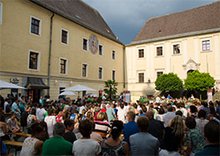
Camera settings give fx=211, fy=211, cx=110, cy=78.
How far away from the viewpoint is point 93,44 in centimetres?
2700

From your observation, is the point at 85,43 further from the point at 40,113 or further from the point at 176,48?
the point at 40,113

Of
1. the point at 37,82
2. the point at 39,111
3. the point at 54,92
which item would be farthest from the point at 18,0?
the point at 39,111

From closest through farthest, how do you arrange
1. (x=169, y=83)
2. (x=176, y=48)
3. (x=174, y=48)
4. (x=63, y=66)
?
(x=63, y=66), (x=169, y=83), (x=176, y=48), (x=174, y=48)

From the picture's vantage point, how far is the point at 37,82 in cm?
1866

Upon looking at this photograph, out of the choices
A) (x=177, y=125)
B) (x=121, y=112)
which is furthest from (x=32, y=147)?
(x=121, y=112)

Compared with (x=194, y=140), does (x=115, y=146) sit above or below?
above

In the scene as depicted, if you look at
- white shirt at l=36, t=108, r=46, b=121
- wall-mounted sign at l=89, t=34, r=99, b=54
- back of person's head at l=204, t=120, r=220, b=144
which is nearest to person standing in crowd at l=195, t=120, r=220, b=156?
back of person's head at l=204, t=120, r=220, b=144

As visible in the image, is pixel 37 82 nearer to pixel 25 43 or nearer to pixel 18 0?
pixel 25 43

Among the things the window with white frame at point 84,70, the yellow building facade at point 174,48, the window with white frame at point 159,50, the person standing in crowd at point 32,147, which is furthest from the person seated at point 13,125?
the window with white frame at point 159,50

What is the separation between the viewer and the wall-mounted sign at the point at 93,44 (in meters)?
26.5

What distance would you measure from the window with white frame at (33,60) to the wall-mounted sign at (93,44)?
8.50 meters

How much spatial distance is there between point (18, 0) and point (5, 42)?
399 centimetres

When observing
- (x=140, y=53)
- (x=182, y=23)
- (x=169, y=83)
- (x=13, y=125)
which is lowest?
(x=13, y=125)

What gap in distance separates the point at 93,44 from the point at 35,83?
10.8 meters
